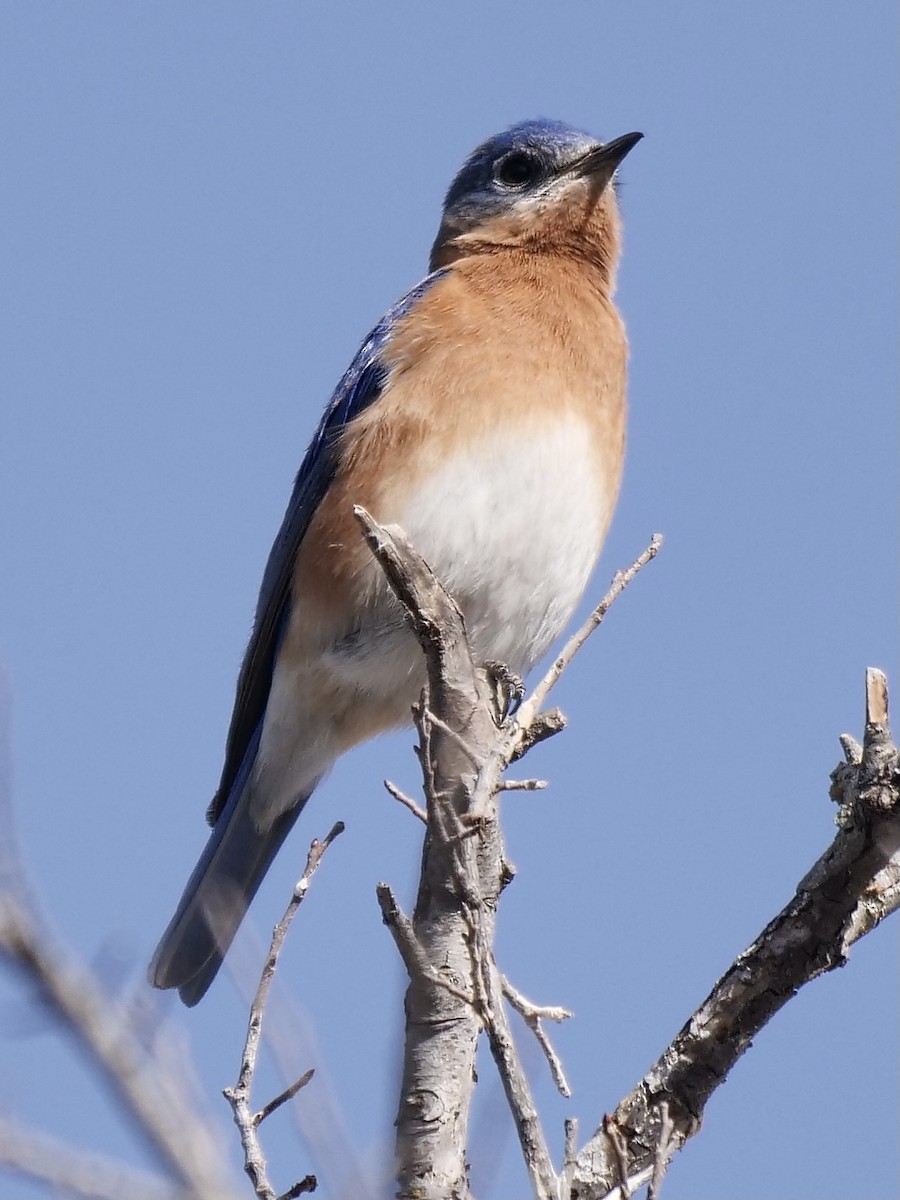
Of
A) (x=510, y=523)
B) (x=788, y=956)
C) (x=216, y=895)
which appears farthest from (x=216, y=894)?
(x=788, y=956)

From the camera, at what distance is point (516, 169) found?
805 centimetres

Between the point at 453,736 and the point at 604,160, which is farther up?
the point at 604,160

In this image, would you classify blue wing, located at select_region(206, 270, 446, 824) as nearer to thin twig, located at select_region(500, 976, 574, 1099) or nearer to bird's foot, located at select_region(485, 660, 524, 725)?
bird's foot, located at select_region(485, 660, 524, 725)

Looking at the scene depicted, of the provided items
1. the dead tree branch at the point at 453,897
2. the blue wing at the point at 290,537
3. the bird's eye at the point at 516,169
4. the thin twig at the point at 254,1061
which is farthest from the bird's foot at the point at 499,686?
the bird's eye at the point at 516,169

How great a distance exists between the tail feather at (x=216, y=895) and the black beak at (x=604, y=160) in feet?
11.0

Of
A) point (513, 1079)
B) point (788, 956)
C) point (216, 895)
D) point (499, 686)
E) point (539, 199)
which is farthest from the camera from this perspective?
point (539, 199)

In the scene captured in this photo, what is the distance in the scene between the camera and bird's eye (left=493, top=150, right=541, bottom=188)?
796 centimetres

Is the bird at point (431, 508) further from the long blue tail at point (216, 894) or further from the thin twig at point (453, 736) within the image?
the thin twig at point (453, 736)

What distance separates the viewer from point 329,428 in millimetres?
7051

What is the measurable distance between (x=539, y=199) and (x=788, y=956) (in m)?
4.53

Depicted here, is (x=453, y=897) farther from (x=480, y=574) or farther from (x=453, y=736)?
(x=480, y=574)

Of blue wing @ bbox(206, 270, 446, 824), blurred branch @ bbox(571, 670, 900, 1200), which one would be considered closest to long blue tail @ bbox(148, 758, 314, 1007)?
blue wing @ bbox(206, 270, 446, 824)

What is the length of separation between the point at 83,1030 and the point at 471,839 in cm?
235

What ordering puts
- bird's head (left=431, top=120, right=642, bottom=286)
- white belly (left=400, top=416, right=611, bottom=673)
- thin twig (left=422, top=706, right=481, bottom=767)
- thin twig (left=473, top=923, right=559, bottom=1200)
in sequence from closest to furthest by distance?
thin twig (left=473, top=923, right=559, bottom=1200) → thin twig (left=422, top=706, right=481, bottom=767) → white belly (left=400, top=416, right=611, bottom=673) → bird's head (left=431, top=120, right=642, bottom=286)
